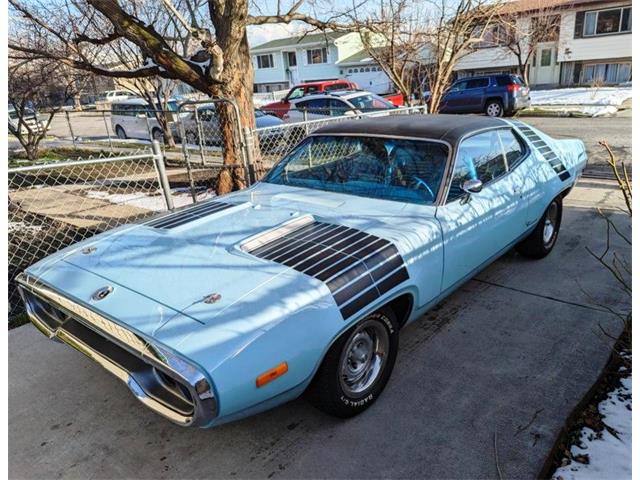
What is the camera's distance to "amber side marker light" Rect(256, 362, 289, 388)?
6.65 feet

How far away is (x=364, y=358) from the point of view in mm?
2701

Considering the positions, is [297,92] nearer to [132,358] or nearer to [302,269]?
[302,269]

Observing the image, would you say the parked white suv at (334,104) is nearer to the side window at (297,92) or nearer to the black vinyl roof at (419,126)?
the side window at (297,92)

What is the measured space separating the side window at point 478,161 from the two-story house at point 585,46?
80.8ft

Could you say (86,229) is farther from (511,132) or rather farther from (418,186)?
(511,132)

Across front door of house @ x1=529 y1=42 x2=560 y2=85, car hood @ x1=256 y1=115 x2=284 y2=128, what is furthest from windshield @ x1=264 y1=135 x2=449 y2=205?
front door of house @ x1=529 y1=42 x2=560 y2=85

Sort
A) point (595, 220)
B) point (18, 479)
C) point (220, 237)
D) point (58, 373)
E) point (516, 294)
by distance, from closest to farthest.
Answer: point (18, 479) → point (220, 237) → point (58, 373) → point (516, 294) → point (595, 220)

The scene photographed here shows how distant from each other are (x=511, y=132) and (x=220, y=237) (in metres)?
2.91

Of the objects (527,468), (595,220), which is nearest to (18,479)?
(527,468)

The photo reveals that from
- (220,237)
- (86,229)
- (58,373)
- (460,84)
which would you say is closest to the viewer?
(220,237)

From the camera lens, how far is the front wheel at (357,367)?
7.89 feet

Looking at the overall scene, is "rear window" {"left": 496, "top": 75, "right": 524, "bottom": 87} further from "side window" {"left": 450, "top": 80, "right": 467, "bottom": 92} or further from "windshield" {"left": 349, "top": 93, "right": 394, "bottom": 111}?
"windshield" {"left": 349, "top": 93, "right": 394, "bottom": 111}

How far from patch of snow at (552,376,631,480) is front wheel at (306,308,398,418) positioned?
3.30ft

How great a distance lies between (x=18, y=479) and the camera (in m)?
2.38
